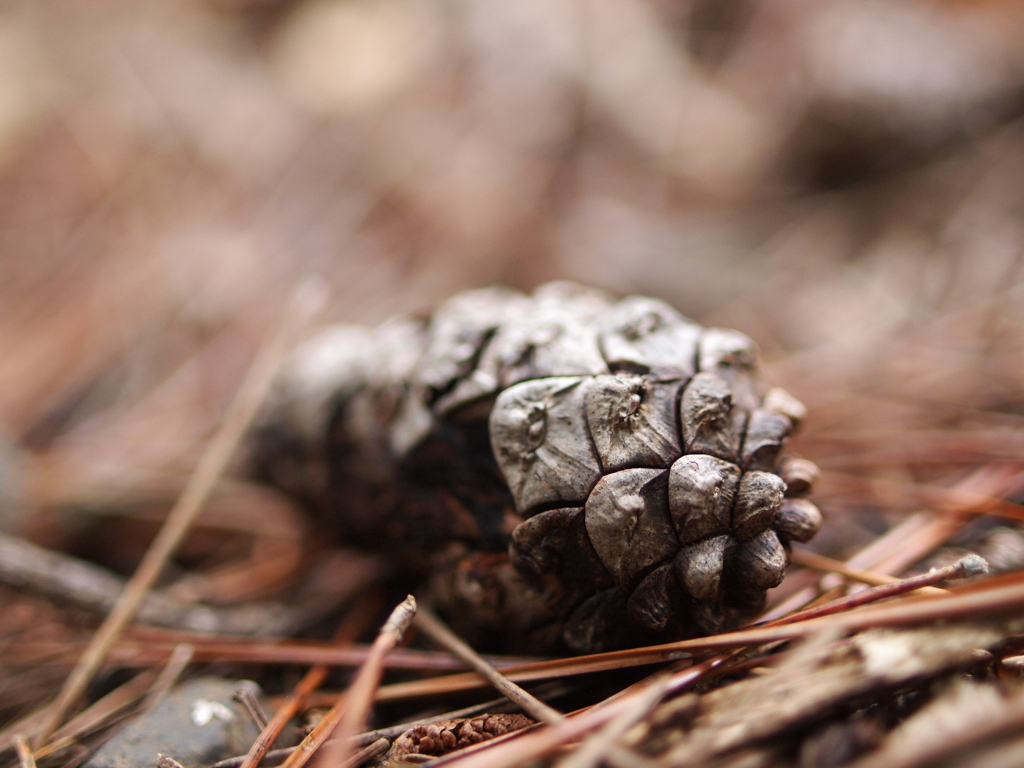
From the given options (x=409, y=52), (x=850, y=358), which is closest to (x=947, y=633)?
(x=850, y=358)

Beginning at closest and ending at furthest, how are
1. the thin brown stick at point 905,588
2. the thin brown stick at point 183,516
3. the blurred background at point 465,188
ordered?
the thin brown stick at point 905,588 < the thin brown stick at point 183,516 < the blurred background at point 465,188

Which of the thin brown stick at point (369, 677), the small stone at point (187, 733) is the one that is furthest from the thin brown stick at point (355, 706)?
the small stone at point (187, 733)

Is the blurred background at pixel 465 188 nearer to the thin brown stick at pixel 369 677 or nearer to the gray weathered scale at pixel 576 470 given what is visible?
the gray weathered scale at pixel 576 470

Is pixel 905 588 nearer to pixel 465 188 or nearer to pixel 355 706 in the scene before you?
pixel 355 706

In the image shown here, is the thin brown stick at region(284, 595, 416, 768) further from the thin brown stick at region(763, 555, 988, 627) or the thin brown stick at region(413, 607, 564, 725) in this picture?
the thin brown stick at region(763, 555, 988, 627)

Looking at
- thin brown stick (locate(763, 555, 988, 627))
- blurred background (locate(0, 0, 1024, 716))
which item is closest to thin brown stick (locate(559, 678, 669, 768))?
thin brown stick (locate(763, 555, 988, 627))

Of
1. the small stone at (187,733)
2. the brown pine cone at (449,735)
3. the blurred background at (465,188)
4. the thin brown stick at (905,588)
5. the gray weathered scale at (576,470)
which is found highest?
the blurred background at (465,188)
